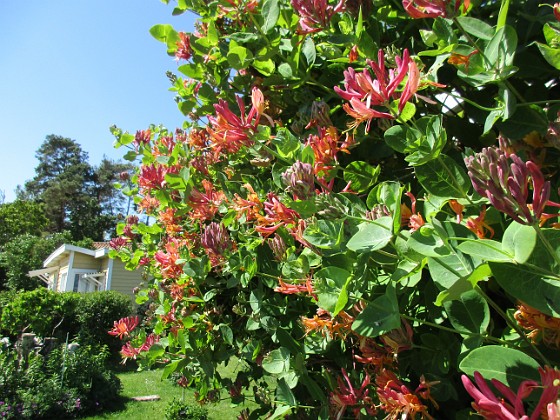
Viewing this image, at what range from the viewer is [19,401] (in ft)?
22.0

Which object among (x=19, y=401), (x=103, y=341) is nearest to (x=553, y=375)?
(x=19, y=401)

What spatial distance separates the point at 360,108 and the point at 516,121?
30cm

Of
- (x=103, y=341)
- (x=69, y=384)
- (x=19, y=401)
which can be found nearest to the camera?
(x=19, y=401)

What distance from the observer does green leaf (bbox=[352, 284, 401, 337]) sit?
2.43 ft

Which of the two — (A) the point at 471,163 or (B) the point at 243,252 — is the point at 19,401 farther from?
(A) the point at 471,163

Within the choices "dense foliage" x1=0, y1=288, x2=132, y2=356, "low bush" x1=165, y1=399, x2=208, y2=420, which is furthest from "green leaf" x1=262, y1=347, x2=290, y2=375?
"dense foliage" x1=0, y1=288, x2=132, y2=356

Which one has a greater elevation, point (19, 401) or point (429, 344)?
point (429, 344)

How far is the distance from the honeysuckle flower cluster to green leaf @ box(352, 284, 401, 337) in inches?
11.3

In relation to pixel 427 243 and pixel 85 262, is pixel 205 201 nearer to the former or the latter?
pixel 427 243

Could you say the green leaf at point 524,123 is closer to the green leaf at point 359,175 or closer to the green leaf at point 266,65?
the green leaf at point 359,175

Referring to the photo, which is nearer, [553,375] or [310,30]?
[553,375]

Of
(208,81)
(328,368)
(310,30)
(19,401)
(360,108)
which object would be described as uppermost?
(208,81)

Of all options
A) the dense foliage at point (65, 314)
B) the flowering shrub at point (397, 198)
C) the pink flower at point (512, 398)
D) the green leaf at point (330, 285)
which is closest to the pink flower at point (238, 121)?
the flowering shrub at point (397, 198)

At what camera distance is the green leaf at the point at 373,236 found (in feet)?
2.38
